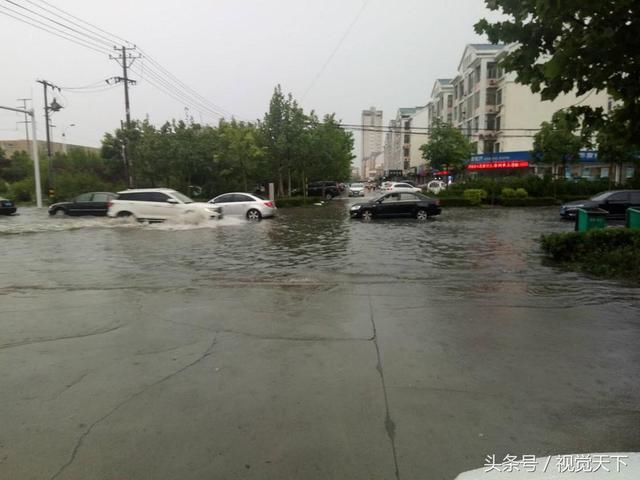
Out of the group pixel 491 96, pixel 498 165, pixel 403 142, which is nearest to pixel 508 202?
pixel 498 165

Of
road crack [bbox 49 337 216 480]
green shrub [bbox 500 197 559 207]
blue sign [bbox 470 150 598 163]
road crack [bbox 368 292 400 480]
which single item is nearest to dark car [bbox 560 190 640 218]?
green shrub [bbox 500 197 559 207]

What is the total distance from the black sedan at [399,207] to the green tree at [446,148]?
21805 mm

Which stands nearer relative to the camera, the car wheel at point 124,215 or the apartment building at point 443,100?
the car wheel at point 124,215

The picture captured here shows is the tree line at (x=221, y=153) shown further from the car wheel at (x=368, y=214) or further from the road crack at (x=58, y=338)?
the road crack at (x=58, y=338)

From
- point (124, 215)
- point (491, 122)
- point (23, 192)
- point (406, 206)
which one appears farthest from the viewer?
point (491, 122)

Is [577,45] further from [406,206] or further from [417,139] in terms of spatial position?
[417,139]

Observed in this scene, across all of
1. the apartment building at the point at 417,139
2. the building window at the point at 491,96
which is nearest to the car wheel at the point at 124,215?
the building window at the point at 491,96

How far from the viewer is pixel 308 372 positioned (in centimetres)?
441

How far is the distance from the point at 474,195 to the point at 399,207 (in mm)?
12603

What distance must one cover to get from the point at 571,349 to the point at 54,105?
149 feet

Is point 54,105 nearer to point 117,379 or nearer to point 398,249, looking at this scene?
point 398,249

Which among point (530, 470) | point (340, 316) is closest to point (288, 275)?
point (340, 316)

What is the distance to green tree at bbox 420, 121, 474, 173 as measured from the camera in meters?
43.9

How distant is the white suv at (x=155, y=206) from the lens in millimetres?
20984
